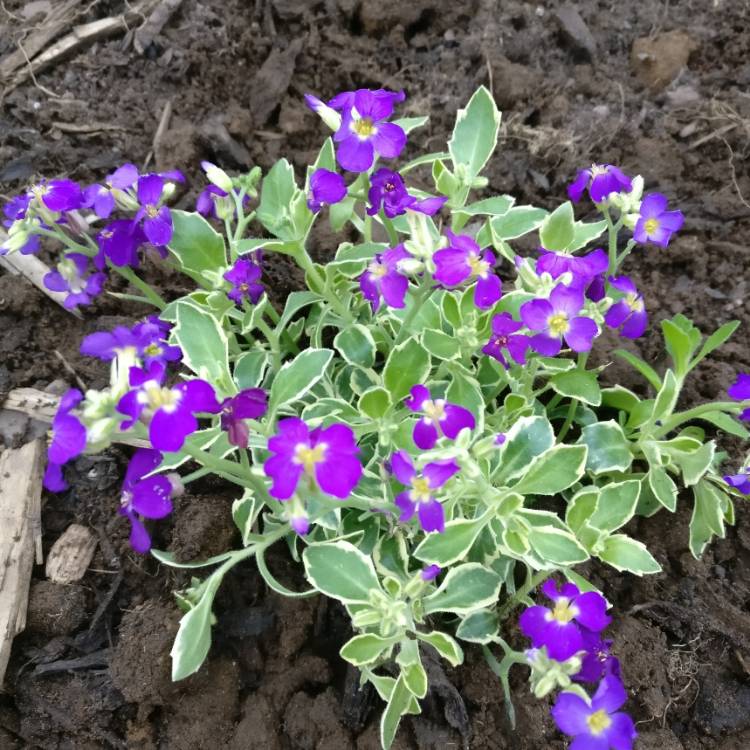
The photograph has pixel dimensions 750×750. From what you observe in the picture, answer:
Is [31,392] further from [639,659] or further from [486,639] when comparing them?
[639,659]

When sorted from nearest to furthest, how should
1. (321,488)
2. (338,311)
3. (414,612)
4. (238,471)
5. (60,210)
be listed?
(321,488) < (238,471) < (414,612) < (60,210) < (338,311)

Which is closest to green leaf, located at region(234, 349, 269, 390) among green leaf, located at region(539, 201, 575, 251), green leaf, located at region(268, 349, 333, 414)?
green leaf, located at region(268, 349, 333, 414)

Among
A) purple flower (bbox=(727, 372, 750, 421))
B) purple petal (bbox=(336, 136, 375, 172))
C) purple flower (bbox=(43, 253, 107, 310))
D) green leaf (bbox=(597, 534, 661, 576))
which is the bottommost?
green leaf (bbox=(597, 534, 661, 576))

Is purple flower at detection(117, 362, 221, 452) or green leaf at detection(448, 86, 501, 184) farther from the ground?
green leaf at detection(448, 86, 501, 184)

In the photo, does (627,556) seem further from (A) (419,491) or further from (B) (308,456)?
(B) (308,456)

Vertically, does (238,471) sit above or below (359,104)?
below

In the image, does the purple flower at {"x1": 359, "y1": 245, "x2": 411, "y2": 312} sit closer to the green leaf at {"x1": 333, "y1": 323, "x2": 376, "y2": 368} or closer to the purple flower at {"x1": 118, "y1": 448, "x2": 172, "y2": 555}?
the green leaf at {"x1": 333, "y1": 323, "x2": 376, "y2": 368}

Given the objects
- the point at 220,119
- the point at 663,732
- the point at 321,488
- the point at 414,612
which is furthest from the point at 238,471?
the point at 220,119

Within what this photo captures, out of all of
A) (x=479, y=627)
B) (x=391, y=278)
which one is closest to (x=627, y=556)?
(x=479, y=627)

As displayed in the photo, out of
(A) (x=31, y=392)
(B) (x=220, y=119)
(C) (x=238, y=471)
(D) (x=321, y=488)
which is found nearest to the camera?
(D) (x=321, y=488)
